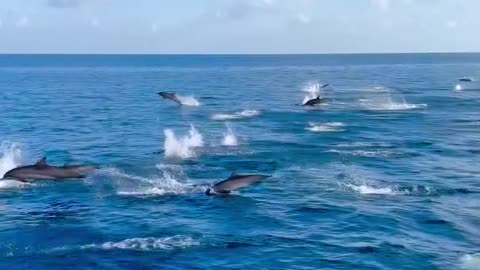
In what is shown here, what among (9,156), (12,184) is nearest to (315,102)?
(9,156)

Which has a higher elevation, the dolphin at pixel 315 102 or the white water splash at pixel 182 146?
the dolphin at pixel 315 102

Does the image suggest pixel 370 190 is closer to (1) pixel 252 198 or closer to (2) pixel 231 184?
(1) pixel 252 198

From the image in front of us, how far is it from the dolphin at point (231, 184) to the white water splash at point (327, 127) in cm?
2548

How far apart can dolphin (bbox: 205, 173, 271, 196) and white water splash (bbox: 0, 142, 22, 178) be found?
1367 cm

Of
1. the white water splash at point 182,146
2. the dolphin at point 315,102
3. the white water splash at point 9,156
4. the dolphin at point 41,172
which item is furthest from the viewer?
the dolphin at point 315,102

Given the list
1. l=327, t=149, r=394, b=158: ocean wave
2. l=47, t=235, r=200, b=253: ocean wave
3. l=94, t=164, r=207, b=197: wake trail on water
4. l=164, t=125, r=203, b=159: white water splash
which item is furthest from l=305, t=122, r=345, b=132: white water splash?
l=47, t=235, r=200, b=253: ocean wave

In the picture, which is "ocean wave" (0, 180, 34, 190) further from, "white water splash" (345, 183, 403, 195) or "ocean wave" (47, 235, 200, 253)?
"white water splash" (345, 183, 403, 195)

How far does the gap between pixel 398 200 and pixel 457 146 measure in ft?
65.4

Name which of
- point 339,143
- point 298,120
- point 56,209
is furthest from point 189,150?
point 298,120

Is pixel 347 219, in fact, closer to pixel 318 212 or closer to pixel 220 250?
pixel 318 212

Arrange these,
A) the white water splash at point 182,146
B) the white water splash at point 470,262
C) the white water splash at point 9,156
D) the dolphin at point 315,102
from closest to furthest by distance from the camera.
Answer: the white water splash at point 470,262 < the white water splash at point 9,156 < the white water splash at point 182,146 < the dolphin at point 315,102

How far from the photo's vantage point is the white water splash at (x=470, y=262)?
22.7m

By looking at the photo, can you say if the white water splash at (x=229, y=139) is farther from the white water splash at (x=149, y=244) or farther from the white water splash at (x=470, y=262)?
the white water splash at (x=470, y=262)

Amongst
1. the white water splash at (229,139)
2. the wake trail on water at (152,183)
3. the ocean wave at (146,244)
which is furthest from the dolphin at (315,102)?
the ocean wave at (146,244)
